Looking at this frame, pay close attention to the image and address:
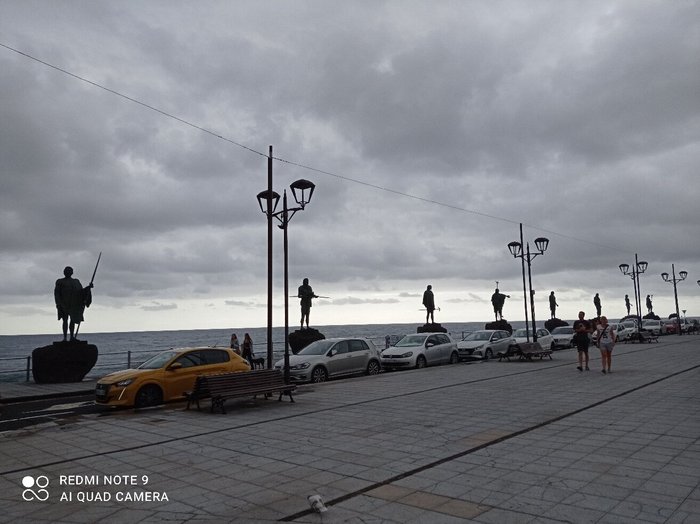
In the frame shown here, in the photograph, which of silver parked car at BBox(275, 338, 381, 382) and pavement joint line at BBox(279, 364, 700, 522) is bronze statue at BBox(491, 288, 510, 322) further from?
pavement joint line at BBox(279, 364, 700, 522)

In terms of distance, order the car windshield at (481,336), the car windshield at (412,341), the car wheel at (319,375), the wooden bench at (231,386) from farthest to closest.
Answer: the car windshield at (481,336), the car windshield at (412,341), the car wheel at (319,375), the wooden bench at (231,386)

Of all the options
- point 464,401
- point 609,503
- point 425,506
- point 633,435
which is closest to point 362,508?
point 425,506

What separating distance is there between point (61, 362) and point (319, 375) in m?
8.83

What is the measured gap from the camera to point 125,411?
37.9 ft

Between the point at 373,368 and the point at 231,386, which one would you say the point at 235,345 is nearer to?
the point at 373,368

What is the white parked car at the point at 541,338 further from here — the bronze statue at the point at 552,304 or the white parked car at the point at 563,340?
the bronze statue at the point at 552,304

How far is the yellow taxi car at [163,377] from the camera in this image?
11656 mm

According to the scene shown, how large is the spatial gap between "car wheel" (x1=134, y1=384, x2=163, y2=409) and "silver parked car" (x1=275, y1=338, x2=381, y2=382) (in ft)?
16.7

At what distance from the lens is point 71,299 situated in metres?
19.0

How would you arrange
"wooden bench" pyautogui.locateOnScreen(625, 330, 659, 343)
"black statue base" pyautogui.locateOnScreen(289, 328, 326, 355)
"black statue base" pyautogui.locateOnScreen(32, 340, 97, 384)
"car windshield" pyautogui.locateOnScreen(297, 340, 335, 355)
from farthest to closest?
"wooden bench" pyautogui.locateOnScreen(625, 330, 659, 343), "black statue base" pyautogui.locateOnScreen(289, 328, 326, 355), "car windshield" pyautogui.locateOnScreen(297, 340, 335, 355), "black statue base" pyautogui.locateOnScreen(32, 340, 97, 384)

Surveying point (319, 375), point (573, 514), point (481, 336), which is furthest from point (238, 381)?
point (481, 336)

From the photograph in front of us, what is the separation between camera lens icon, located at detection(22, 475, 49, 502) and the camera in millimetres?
5559

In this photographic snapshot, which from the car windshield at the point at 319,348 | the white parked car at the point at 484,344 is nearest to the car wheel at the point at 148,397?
the car windshield at the point at 319,348

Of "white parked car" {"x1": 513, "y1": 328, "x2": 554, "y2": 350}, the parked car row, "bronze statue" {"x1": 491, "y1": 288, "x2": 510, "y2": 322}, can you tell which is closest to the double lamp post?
the parked car row
